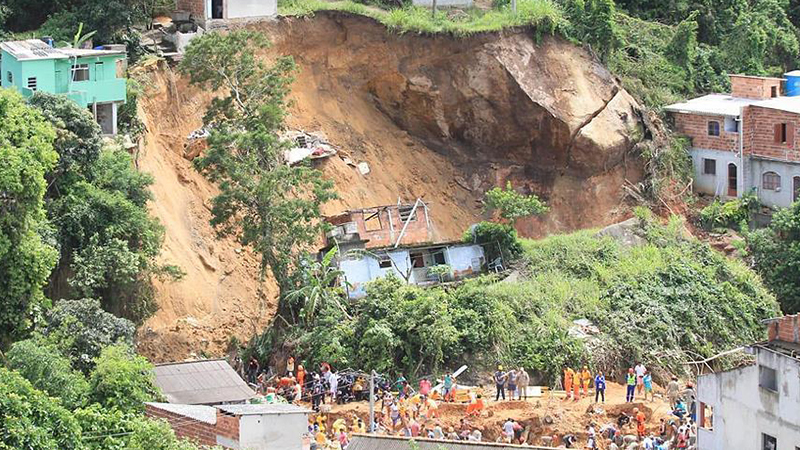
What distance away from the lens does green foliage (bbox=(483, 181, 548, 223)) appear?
59844 mm

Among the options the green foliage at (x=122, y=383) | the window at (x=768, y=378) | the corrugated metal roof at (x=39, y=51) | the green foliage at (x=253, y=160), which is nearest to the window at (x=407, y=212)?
the green foliage at (x=253, y=160)

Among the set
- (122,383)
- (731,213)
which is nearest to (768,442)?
(122,383)

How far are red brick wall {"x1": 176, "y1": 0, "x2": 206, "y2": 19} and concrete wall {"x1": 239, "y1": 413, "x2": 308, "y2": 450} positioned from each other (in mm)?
17475

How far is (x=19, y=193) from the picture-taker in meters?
49.5

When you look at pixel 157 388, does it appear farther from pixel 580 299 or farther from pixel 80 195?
pixel 580 299

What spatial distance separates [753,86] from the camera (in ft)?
212

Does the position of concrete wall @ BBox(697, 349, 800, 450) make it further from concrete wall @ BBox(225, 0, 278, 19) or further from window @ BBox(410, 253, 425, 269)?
concrete wall @ BBox(225, 0, 278, 19)

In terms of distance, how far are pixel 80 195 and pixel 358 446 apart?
41.5ft

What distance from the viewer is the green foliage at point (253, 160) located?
178 feet

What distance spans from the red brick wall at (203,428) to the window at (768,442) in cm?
1037

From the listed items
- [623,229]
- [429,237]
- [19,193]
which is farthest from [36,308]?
[623,229]

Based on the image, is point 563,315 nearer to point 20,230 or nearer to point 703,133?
point 703,133

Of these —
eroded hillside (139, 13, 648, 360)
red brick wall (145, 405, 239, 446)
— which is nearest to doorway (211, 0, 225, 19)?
eroded hillside (139, 13, 648, 360)

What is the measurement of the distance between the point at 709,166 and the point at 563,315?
33.2 ft
